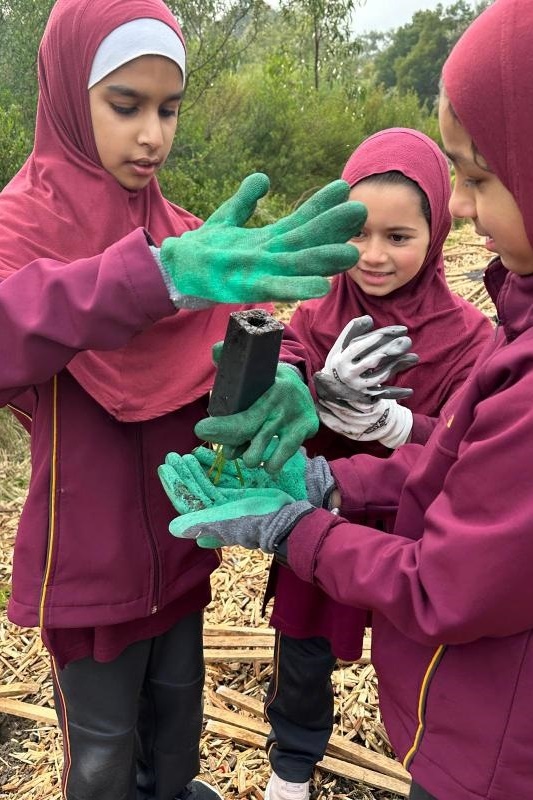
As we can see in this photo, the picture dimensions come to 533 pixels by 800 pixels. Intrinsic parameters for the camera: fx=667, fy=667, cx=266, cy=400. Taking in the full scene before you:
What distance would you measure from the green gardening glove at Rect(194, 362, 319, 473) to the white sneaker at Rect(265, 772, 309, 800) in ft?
4.23

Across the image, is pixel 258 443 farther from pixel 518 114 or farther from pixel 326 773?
pixel 326 773

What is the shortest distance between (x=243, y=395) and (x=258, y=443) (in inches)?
4.1

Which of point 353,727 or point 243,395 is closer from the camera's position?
point 243,395

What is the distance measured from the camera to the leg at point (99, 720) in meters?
1.63

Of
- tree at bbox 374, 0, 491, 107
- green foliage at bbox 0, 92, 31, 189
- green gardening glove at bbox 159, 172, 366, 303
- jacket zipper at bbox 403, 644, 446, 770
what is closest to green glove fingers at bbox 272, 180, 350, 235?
green gardening glove at bbox 159, 172, 366, 303

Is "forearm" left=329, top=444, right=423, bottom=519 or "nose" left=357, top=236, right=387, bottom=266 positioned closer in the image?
"forearm" left=329, top=444, right=423, bottom=519

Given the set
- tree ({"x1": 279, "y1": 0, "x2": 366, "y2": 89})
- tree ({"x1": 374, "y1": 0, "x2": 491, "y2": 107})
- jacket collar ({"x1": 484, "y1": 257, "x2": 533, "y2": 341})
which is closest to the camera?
jacket collar ({"x1": 484, "y1": 257, "x2": 533, "y2": 341})

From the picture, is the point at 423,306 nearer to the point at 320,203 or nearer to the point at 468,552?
the point at 320,203

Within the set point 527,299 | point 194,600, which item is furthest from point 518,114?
point 194,600

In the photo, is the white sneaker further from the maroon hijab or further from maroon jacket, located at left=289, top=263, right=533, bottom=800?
the maroon hijab

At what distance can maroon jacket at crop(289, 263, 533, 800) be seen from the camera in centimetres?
99

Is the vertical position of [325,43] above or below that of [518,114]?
above

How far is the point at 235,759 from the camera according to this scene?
7.86 feet

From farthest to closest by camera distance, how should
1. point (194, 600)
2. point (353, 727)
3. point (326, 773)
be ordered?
point (353, 727) → point (326, 773) → point (194, 600)
